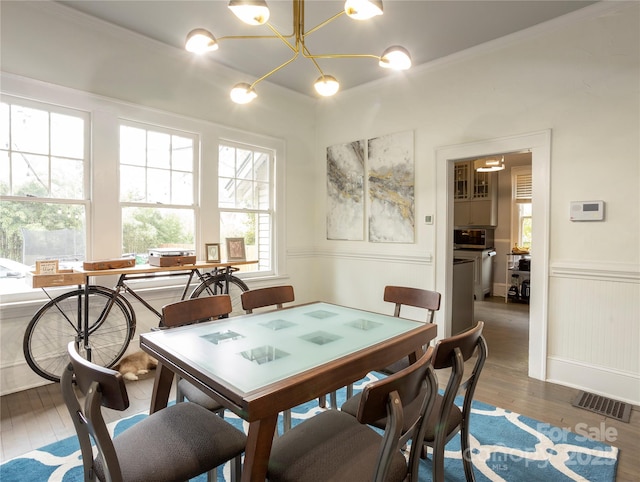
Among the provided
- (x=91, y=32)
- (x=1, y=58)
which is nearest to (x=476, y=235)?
(x=91, y=32)

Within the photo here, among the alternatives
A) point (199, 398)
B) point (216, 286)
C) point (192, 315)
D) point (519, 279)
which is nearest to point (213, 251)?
point (216, 286)

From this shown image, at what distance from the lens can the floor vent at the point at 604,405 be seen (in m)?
2.51

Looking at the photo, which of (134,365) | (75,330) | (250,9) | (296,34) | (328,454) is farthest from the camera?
(134,365)

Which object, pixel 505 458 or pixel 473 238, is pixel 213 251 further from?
pixel 473 238

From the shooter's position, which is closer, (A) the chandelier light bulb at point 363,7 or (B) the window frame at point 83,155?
(A) the chandelier light bulb at point 363,7

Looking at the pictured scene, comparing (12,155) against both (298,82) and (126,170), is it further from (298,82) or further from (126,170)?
(298,82)

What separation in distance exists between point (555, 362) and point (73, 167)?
14.6 feet

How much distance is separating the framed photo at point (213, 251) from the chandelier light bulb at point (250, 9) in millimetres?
2494

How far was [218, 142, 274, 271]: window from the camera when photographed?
4094mm

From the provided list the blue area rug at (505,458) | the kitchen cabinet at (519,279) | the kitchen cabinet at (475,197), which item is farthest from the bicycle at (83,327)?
the kitchen cabinet at (475,197)

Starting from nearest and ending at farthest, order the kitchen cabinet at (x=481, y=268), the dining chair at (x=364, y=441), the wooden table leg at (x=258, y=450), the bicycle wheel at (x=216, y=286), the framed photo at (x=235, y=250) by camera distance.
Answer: the dining chair at (x=364, y=441) → the wooden table leg at (x=258, y=450) → the bicycle wheel at (x=216, y=286) → the framed photo at (x=235, y=250) → the kitchen cabinet at (x=481, y=268)

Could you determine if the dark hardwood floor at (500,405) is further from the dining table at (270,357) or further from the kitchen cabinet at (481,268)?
the kitchen cabinet at (481,268)

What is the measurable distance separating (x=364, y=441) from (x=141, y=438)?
85cm

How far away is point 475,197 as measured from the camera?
7.28 metres
